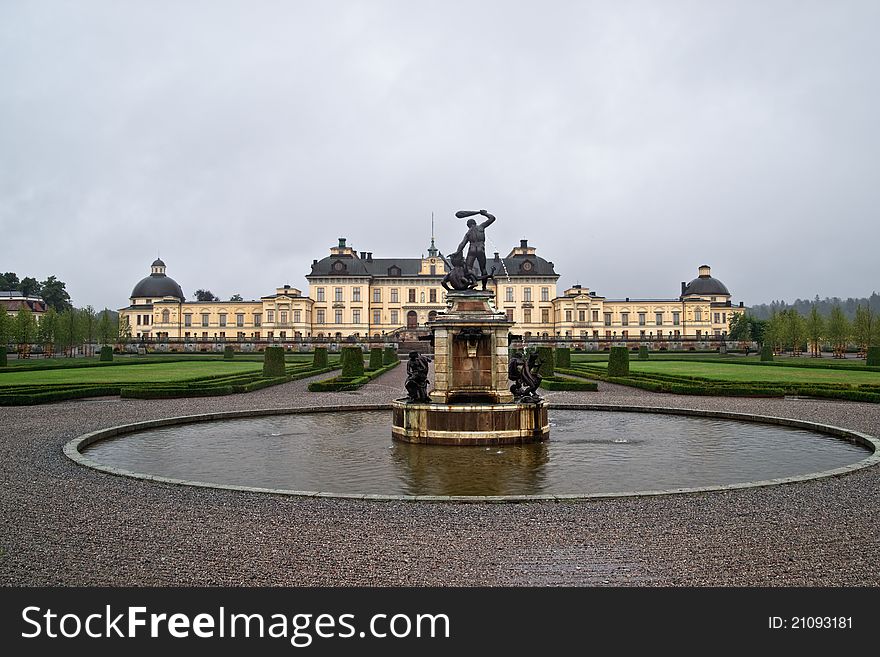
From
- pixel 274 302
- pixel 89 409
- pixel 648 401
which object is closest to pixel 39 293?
pixel 274 302

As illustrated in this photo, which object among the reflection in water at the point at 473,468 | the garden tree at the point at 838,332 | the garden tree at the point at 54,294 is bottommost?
the reflection in water at the point at 473,468

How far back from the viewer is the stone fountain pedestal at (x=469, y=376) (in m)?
13.2

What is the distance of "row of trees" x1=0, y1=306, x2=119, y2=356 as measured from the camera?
188 feet

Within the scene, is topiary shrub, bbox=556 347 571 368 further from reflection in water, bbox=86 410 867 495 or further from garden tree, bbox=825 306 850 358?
garden tree, bbox=825 306 850 358


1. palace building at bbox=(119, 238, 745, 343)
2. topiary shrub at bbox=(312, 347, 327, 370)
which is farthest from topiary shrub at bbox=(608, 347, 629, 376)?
palace building at bbox=(119, 238, 745, 343)

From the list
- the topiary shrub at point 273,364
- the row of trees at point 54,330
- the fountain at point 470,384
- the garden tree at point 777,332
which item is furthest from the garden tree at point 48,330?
the garden tree at point 777,332

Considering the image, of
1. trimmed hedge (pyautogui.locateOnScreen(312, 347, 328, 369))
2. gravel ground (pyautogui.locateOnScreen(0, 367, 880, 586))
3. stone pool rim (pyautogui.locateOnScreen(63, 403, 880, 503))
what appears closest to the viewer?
gravel ground (pyautogui.locateOnScreen(0, 367, 880, 586))

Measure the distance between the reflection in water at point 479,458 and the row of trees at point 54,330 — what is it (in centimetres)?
5083

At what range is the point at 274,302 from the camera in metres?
89.4

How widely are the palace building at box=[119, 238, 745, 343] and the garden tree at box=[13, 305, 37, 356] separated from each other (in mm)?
28791

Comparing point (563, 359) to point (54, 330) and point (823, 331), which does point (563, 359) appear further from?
point (54, 330)

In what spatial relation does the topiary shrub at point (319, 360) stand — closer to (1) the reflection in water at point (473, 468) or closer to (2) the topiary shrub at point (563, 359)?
(2) the topiary shrub at point (563, 359)

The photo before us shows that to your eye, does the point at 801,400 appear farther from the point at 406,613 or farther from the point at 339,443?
the point at 406,613

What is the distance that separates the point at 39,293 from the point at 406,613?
117m
